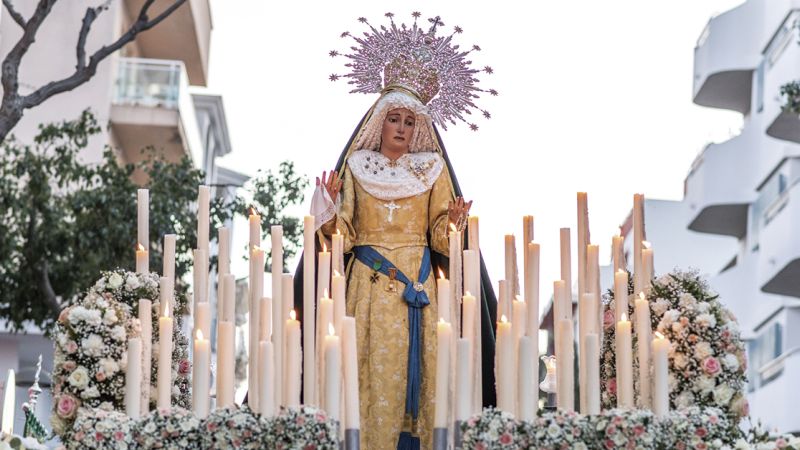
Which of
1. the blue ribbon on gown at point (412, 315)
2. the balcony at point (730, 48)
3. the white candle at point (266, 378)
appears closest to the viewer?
the white candle at point (266, 378)

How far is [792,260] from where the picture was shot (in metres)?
27.9

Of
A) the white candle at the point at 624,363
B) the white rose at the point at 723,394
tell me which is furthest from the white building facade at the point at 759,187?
the white candle at the point at 624,363

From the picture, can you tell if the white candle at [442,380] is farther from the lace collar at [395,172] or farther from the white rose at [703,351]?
the lace collar at [395,172]

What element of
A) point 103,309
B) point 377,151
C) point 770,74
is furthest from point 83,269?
point 770,74

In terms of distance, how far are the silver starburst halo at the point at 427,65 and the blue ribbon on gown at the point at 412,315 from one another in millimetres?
850

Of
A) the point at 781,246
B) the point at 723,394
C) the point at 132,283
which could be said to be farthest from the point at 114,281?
the point at 781,246

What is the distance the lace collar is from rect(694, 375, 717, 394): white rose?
2.44m

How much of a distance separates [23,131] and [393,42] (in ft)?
→ 61.9

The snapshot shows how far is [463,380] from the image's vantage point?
24.7 feet

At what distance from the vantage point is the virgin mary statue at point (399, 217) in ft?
31.9

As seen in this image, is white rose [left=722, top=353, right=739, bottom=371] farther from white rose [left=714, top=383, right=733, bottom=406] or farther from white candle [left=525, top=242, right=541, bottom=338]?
white candle [left=525, top=242, right=541, bottom=338]

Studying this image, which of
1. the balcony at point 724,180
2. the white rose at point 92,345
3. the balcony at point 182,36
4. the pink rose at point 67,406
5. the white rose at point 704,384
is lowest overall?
the pink rose at point 67,406

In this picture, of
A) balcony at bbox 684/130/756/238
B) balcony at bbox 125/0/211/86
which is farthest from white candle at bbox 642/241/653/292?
balcony at bbox 684/130/756/238

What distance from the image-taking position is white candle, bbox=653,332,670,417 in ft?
25.6
